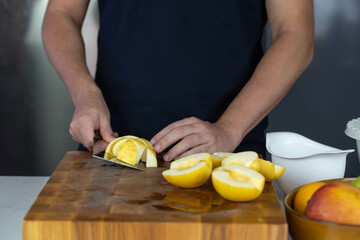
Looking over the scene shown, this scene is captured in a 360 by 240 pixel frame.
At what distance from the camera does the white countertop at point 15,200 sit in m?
1.00

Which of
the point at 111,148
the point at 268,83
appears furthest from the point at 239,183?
the point at 268,83

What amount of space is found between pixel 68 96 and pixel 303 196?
86.4 inches

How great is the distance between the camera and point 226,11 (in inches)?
56.1

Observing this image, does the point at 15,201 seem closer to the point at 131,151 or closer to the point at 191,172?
the point at 131,151

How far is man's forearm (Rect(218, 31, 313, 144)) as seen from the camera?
4.08ft

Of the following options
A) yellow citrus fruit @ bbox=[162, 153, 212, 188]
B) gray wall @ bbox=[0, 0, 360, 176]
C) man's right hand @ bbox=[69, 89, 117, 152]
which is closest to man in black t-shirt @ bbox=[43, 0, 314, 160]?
man's right hand @ bbox=[69, 89, 117, 152]

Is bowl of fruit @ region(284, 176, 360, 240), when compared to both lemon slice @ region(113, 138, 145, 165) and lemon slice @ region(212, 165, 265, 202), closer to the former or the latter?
lemon slice @ region(212, 165, 265, 202)

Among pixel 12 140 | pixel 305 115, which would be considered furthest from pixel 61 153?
pixel 305 115

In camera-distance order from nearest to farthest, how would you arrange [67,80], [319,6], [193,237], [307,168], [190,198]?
[193,237]
[190,198]
[307,168]
[67,80]
[319,6]

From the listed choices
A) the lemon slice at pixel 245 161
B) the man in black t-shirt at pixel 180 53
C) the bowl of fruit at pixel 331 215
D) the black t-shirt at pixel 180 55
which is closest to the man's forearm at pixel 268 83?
the man in black t-shirt at pixel 180 53

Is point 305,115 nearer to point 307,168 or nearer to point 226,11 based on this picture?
point 226,11

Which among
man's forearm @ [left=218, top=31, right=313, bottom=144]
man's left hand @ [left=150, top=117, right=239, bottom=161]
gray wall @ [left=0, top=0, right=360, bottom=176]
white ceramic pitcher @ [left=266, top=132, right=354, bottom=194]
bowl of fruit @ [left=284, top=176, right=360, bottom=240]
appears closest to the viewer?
bowl of fruit @ [left=284, top=176, right=360, bottom=240]

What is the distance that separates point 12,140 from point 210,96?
175 cm

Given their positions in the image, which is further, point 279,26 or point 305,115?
point 305,115
